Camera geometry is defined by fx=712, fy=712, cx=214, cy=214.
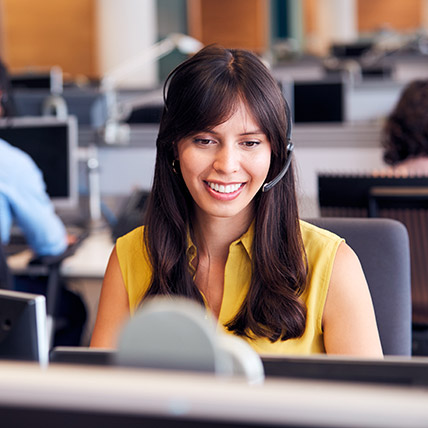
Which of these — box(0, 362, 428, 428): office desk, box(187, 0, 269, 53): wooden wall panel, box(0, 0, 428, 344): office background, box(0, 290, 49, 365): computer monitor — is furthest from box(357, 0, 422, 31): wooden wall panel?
box(0, 362, 428, 428): office desk

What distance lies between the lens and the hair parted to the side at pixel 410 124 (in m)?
2.29

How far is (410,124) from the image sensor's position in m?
2.30

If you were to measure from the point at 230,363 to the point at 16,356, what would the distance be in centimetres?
23

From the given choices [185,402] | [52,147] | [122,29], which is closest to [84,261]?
[52,147]

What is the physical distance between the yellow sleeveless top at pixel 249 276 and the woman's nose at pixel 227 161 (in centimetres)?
15

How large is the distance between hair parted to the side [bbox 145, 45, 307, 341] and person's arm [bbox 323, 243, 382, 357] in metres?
0.05

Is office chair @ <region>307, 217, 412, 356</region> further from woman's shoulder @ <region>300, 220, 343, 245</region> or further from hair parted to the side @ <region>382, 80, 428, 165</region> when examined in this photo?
hair parted to the side @ <region>382, 80, 428, 165</region>

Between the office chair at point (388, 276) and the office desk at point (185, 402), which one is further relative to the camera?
the office chair at point (388, 276)

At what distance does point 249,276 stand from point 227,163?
21 centimetres

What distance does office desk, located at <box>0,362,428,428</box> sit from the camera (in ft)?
1.08

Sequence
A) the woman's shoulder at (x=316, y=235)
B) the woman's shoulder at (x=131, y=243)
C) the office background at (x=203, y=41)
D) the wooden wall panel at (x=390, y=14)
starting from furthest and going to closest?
1. the wooden wall panel at (x=390, y=14)
2. the office background at (x=203, y=41)
3. the woman's shoulder at (x=131, y=243)
4. the woman's shoulder at (x=316, y=235)

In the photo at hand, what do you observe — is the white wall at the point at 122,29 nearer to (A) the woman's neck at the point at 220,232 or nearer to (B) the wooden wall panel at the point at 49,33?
(B) the wooden wall panel at the point at 49,33

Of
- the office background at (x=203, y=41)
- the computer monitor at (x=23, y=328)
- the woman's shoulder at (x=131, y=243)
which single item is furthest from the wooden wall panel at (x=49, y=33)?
the computer monitor at (x=23, y=328)

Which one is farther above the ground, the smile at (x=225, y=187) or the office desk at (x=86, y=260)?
the smile at (x=225, y=187)
